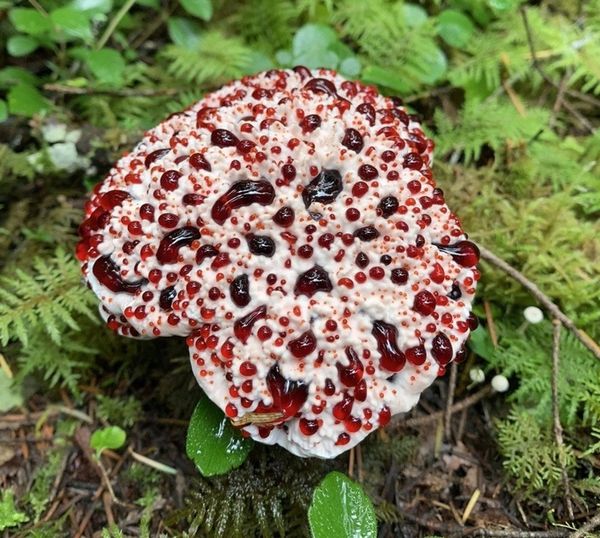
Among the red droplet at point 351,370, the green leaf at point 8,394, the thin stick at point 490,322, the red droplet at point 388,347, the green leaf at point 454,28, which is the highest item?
the green leaf at point 454,28

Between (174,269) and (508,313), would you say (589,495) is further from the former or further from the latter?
(174,269)

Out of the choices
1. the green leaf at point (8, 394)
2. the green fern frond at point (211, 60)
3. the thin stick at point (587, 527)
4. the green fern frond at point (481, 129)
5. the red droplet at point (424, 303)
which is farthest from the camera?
the green fern frond at point (211, 60)

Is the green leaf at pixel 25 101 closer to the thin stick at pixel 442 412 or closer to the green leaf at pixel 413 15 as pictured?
the green leaf at pixel 413 15

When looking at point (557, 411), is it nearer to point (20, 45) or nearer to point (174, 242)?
point (174, 242)

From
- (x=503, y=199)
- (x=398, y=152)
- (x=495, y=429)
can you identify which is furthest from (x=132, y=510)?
(x=503, y=199)

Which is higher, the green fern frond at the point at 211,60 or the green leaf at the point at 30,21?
the green leaf at the point at 30,21

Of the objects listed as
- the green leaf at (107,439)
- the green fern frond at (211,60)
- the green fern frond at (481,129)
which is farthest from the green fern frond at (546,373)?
the green fern frond at (211,60)

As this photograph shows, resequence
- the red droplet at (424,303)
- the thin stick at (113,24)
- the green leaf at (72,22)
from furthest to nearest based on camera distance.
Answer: the thin stick at (113,24), the green leaf at (72,22), the red droplet at (424,303)
